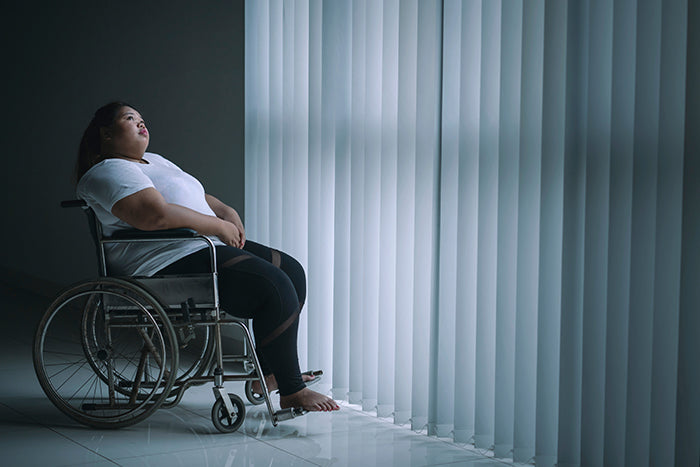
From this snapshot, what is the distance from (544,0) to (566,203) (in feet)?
1.69

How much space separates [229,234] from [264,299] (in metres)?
0.25

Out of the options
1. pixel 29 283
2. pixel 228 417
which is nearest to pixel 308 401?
pixel 228 417

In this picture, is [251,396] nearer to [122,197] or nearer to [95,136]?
[122,197]

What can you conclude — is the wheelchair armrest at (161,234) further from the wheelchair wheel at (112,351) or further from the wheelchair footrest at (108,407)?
the wheelchair footrest at (108,407)

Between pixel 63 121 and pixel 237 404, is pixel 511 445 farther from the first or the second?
pixel 63 121

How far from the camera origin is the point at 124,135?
2.38 meters

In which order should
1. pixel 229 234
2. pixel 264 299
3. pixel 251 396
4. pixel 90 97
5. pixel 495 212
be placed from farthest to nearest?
1. pixel 90 97
2. pixel 251 396
3. pixel 229 234
4. pixel 264 299
5. pixel 495 212

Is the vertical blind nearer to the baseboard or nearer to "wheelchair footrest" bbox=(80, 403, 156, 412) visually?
"wheelchair footrest" bbox=(80, 403, 156, 412)

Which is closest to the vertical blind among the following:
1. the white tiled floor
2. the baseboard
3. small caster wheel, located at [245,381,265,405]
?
the white tiled floor

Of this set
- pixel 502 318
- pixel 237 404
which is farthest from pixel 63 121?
pixel 502 318

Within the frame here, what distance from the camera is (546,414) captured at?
6.48 ft

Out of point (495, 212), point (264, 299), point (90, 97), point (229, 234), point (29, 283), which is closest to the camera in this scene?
point (495, 212)

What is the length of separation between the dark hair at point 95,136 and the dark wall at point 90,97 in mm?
1040

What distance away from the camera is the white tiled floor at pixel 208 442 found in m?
2.03
